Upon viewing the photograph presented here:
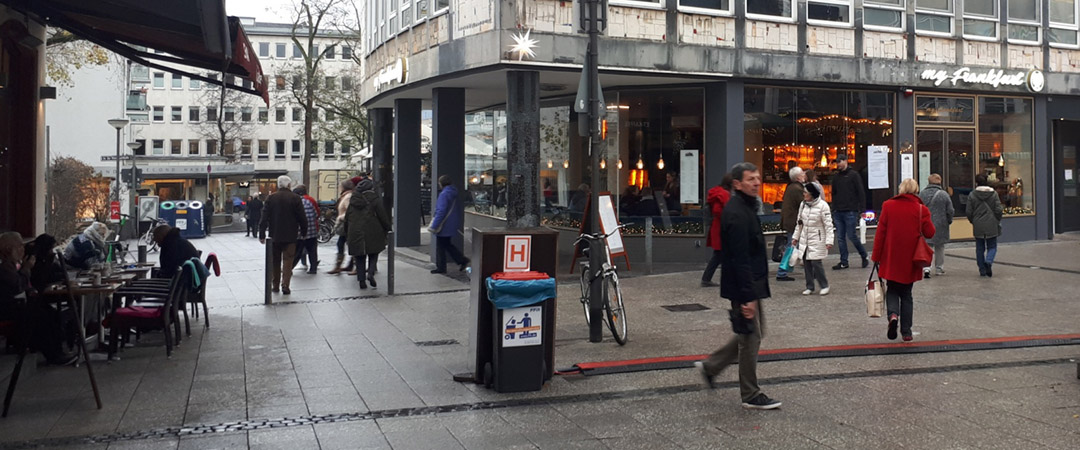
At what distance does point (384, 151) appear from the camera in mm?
23453

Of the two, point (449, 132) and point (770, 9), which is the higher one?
point (770, 9)

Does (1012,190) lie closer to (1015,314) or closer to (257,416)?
(1015,314)

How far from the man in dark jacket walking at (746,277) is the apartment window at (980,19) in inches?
610

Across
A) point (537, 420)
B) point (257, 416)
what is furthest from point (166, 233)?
point (537, 420)

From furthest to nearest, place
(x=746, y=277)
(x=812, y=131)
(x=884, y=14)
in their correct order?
(x=884, y=14)
(x=812, y=131)
(x=746, y=277)

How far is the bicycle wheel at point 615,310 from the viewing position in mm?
9061

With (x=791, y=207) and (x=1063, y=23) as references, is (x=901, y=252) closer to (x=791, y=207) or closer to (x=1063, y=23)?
(x=791, y=207)

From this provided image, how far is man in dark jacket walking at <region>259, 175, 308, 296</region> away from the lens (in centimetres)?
1365

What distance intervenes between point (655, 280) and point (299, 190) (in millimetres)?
6330

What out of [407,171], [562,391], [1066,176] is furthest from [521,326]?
[1066,176]

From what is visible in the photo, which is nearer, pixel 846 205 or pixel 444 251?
pixel 846 205

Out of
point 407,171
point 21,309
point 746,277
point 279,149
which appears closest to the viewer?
point 746,277

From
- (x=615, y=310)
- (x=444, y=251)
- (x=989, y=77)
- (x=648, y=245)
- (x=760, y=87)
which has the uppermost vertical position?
(x=989, y=77)

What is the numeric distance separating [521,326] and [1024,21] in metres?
18.1
